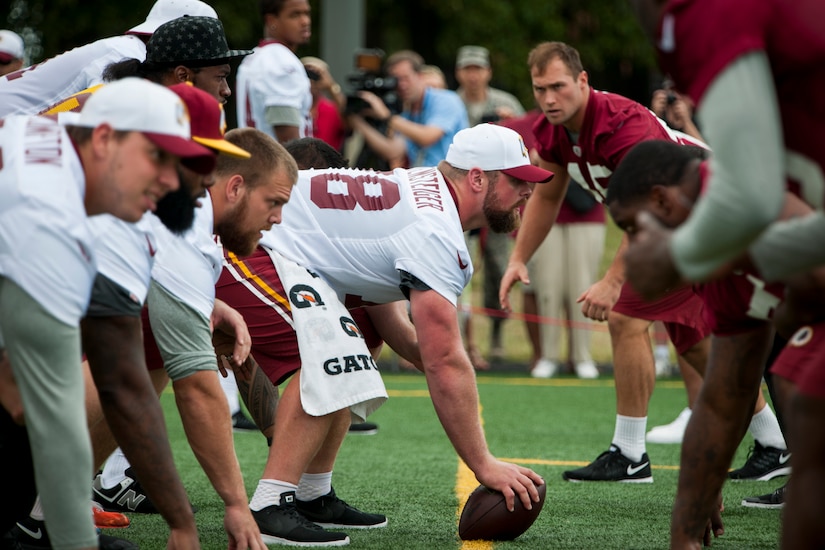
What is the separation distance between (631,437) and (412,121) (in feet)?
16.9

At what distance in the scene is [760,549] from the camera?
446 centimetres

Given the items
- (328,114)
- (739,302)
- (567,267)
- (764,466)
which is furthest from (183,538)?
(567,267)

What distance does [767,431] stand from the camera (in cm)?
603

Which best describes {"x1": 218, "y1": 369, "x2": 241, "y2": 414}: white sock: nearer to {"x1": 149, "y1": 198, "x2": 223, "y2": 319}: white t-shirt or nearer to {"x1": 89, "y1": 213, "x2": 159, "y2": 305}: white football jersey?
{"x1": 149, "y1": 198, "x2": 223, "y2": 319}: white t-shirt

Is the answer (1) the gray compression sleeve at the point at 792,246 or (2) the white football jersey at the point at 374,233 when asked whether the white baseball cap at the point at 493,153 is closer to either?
(2) the white football jersey at the point at 374,233

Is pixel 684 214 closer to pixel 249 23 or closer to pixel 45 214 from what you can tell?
pixel 45 214

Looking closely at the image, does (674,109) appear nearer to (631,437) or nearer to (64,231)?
(631,437)

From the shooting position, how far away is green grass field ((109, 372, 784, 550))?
4652 mm

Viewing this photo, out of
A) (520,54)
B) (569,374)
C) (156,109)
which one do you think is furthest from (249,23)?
(156,109)

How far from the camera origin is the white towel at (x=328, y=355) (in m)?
4.58

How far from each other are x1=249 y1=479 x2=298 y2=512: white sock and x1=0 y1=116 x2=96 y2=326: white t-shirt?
1721mm

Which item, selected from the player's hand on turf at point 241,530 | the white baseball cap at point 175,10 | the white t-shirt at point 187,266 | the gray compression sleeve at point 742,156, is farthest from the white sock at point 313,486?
the gray compression sleeve at point 742,156

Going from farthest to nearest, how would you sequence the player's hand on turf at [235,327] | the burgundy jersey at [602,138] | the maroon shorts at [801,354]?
the burgundy jersey at [602,138]
the player's hand on turf at [235,327]
the maroon shorts at [801,354]

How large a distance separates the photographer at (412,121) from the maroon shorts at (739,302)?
21.4 ft
